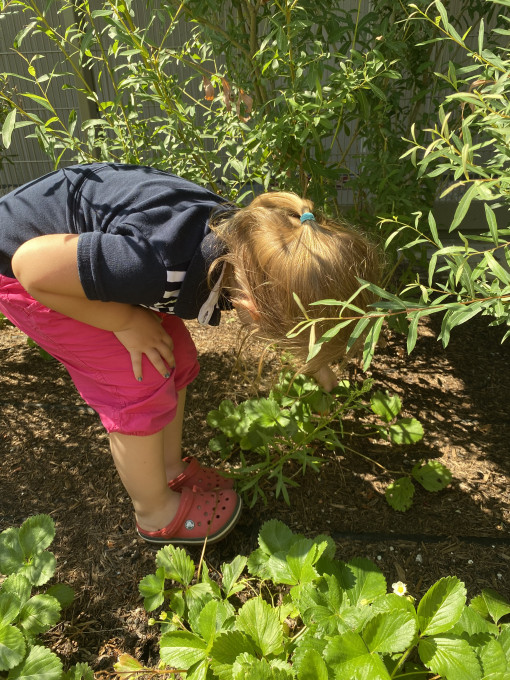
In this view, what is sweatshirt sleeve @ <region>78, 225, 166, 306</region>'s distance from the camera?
4.25ft

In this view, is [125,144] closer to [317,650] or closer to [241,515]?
[241,515]

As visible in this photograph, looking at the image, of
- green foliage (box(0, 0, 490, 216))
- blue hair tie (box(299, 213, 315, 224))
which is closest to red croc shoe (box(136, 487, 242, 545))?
blue hair tie (box(299, 213, 315, 224))

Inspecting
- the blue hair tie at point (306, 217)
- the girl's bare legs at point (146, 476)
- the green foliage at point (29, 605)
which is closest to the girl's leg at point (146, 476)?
the girl's bare legs at point (146, 476)

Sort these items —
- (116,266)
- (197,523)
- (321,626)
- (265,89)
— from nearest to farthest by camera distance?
(321,626), (116,266), (197,523), (265,89)

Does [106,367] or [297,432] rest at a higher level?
[106,367]

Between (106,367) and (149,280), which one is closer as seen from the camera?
(149,280)

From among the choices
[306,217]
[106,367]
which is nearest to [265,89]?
[306,217]

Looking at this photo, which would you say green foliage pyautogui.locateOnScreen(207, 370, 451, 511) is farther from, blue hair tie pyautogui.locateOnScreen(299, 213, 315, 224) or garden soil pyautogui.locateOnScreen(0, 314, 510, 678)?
blue hair tie pyautogui.locateOnScreen(299, 213, 315, 224)

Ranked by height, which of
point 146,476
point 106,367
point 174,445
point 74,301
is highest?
point 74,301

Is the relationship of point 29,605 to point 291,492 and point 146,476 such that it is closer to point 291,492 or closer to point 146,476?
point 146,476

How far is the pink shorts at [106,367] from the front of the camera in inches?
59.1

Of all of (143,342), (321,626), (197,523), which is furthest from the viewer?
(197,523)

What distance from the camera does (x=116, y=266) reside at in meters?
1.30

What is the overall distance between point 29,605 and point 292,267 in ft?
3.16
